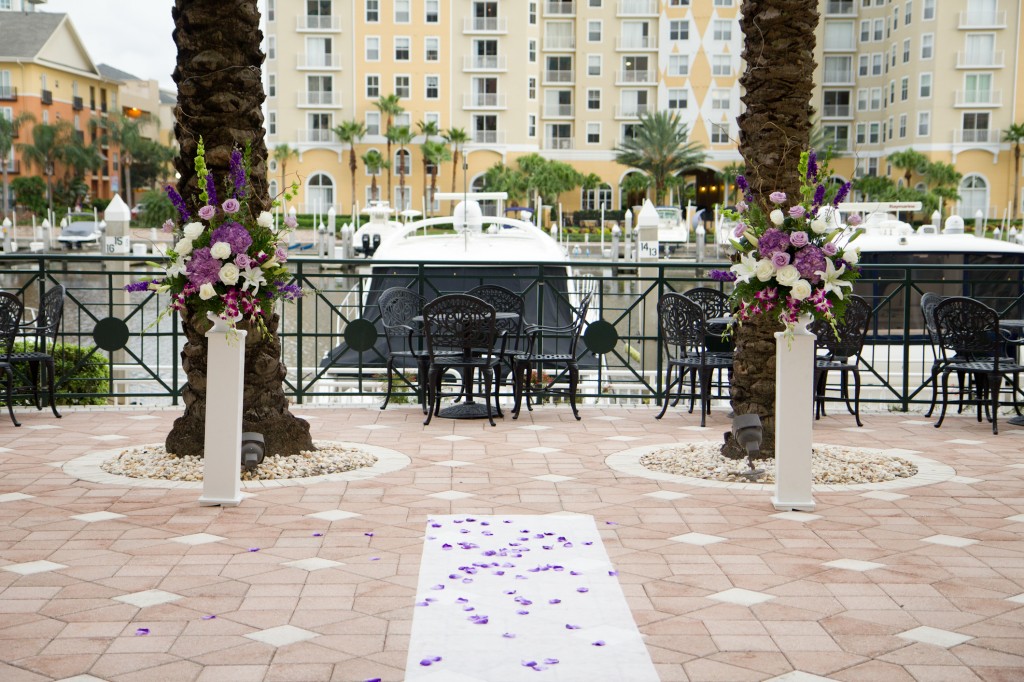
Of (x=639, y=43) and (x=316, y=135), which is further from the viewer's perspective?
(x=639, y=43)

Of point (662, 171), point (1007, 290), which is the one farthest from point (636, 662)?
point (662, 171)

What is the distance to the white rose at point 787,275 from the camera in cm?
633

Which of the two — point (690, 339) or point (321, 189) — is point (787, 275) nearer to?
point (690, 339)

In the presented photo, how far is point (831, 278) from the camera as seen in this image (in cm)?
641

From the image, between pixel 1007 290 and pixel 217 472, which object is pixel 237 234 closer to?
pixel 217 472

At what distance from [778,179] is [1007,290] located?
41.6 feet

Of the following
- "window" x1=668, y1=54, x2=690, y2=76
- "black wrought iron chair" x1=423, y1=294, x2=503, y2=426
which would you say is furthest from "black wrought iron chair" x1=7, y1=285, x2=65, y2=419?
"window" x1=668, y1=54, x2=690, y2=76

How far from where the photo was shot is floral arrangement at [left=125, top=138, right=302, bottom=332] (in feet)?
21.1

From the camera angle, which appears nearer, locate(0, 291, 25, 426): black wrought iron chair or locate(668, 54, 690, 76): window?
locate(0, 291, 25, 426): black wrought iron chair

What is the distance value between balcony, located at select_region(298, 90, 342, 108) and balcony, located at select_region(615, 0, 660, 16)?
55.1 feet

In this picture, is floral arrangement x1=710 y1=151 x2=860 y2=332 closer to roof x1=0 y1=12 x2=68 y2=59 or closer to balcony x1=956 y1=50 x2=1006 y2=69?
balcony x1=956 y1=50 x2=1006 y2=69

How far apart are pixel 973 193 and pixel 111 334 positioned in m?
59.4

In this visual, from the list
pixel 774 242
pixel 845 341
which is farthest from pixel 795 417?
pixel 845 341

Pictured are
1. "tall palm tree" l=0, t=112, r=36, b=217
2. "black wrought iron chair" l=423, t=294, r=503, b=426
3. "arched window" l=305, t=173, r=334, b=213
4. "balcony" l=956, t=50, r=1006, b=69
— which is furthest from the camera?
"tall palm tree" l=0, t=112, r=36, b=217
